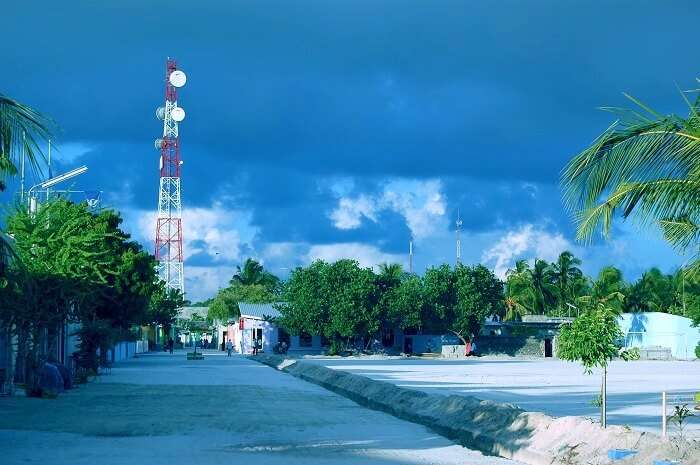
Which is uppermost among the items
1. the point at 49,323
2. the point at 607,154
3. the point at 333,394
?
the point at 607,154

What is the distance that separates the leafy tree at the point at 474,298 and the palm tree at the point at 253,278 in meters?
64.9

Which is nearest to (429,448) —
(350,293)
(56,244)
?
(56,244)

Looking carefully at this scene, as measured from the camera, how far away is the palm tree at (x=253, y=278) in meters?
147

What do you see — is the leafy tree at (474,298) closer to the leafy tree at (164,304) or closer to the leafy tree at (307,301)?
the leafy tree at (307,301)

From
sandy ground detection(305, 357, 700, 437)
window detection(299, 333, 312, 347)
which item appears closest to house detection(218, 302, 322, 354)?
window detection(299, 333, 312, 347)

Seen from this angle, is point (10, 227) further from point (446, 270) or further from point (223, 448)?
point (446, 270)

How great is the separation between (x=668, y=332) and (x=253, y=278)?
76.4m

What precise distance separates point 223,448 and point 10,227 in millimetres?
16961

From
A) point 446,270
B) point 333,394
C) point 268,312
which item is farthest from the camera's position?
point 268,312

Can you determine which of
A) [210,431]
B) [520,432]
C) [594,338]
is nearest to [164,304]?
[210,431]

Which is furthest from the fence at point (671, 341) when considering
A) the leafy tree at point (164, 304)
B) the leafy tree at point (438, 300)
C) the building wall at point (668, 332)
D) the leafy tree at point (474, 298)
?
the leafy tree at point (164, 304)

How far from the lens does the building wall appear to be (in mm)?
81812

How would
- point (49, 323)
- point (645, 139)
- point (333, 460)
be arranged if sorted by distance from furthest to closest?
point (49, 323) → point (333, 460) → point (645, 139)

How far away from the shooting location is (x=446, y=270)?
85.1 meters
